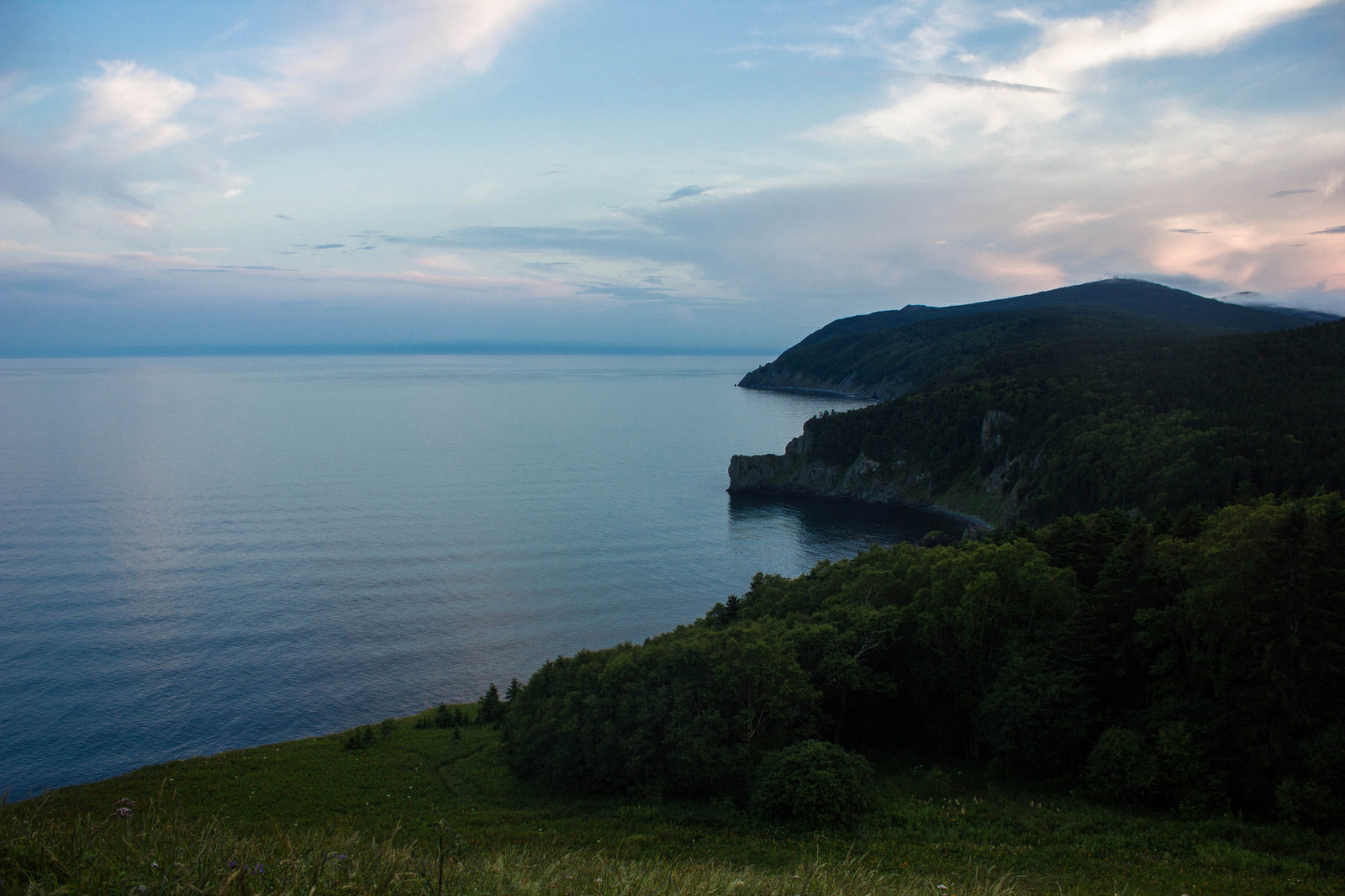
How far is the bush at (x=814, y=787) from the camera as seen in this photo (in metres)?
25.8

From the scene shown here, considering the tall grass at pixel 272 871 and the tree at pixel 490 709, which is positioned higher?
the tall grass at pixel 272 871

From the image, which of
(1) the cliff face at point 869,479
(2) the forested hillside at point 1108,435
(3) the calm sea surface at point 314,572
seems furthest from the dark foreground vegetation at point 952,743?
(1) the cliff face at point 869,479

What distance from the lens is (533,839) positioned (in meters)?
24.5

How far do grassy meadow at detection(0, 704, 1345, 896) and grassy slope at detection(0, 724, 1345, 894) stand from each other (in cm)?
10

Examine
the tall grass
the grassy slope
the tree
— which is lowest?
the tree

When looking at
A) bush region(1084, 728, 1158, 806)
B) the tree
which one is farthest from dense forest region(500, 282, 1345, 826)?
the tree

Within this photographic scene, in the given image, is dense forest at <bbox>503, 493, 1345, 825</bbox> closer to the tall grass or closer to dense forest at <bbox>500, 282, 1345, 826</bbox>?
dense forest at <bbox>500, 282, 1345, 826</bbox>

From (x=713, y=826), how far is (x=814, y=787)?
3.83m

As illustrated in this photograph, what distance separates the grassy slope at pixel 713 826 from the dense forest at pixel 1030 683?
5.42ft

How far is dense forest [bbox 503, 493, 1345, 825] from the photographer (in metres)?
25.2

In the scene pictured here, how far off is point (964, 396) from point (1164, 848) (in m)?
118

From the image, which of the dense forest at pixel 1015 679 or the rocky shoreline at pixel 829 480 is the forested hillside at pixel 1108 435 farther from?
the dense forest at pixel 1015 679

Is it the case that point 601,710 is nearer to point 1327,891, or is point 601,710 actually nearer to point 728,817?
point 728,817

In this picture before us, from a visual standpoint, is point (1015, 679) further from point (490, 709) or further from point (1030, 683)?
point (490, 709)
